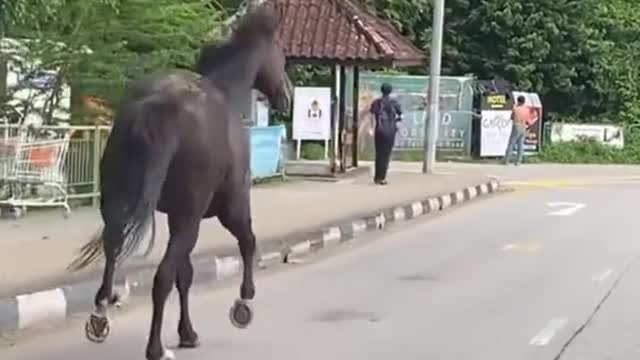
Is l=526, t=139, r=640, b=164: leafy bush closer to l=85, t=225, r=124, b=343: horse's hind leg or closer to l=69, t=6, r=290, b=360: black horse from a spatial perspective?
l=69, t=6, r=290, b=360: black horse

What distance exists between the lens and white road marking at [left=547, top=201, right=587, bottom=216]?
74.8 ft

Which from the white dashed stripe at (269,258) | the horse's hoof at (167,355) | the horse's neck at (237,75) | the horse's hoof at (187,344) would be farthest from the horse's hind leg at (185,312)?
the white dashed stripe at (269,258)

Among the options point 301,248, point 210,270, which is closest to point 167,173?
point 210,270

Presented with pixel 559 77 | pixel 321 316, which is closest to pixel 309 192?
pixel 321 316

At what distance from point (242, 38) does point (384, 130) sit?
1663 cm

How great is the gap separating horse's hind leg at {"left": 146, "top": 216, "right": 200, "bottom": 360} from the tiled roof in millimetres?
16779

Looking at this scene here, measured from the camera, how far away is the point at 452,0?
46.1m

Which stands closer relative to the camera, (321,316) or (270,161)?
(321,316)

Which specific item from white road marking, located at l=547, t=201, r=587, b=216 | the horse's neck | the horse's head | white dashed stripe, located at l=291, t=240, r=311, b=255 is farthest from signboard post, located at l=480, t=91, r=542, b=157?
the horse's neck

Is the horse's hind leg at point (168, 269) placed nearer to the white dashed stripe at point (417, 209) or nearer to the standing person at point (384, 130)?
the white dashed stripe at point (417, 209)

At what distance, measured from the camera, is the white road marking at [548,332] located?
10.3 m

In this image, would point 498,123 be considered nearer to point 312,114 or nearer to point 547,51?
point 547,51

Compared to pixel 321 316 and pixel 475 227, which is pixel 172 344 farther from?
pixel 475 227

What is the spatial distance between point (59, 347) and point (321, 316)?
2.55 m
